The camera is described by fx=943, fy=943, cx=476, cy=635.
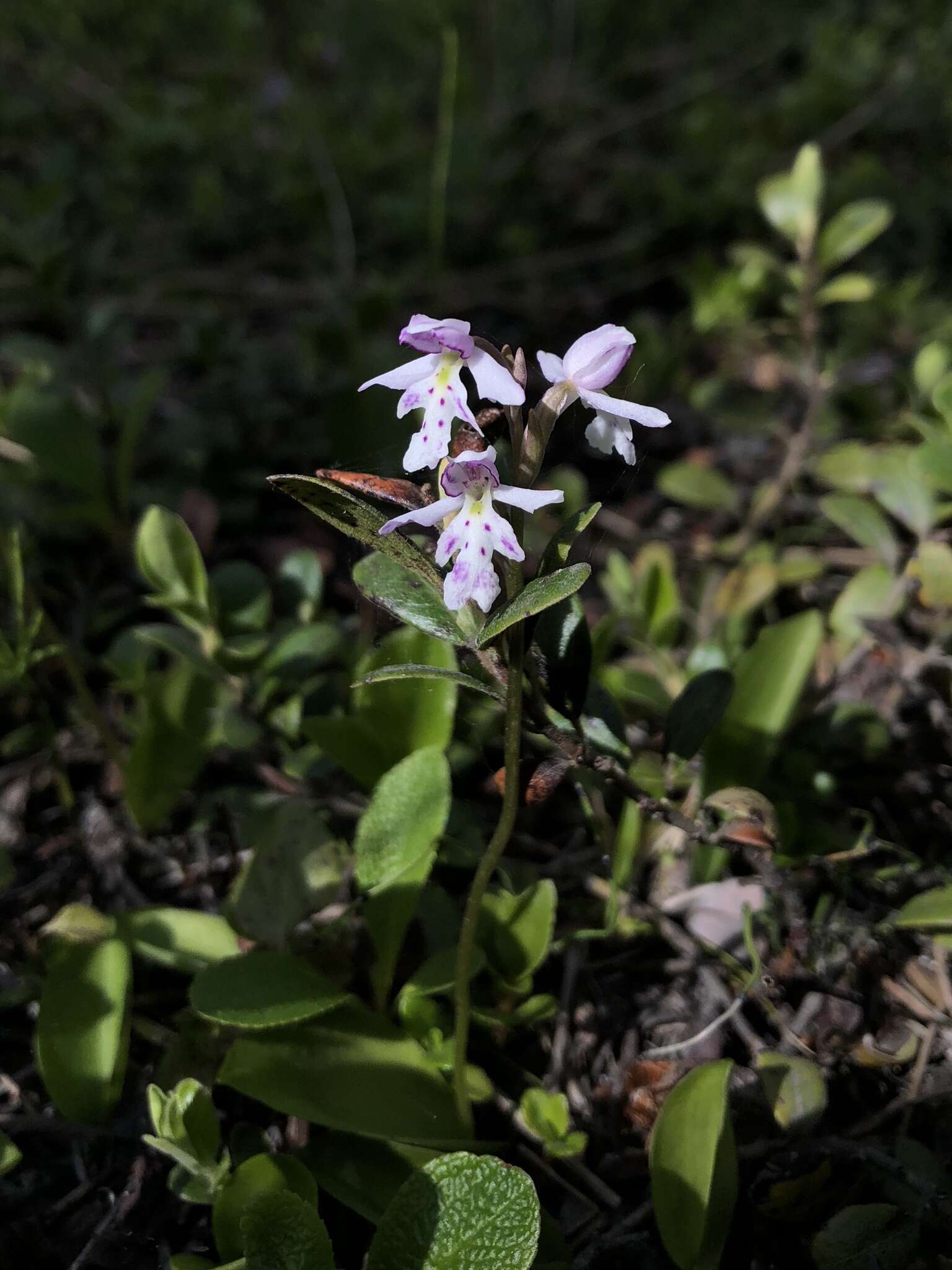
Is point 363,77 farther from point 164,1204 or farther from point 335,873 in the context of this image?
point 164,1204

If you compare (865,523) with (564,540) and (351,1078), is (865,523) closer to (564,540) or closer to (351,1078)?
(564,540)

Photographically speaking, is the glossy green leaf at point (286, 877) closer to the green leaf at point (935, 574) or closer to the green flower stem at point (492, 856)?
the green flower stem at point (492, 856)

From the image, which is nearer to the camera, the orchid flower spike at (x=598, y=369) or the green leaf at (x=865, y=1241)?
the orchid flower spike at (x=598, y=369)

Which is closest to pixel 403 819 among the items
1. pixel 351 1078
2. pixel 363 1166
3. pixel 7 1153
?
pixel 351 1078

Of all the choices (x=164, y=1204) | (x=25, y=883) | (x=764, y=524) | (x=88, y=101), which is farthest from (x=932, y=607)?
(x=88, y=101)

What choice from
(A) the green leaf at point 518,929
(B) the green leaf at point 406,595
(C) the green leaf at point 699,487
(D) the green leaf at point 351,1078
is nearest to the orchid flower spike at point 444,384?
(B) the green leaf at point 406,595
